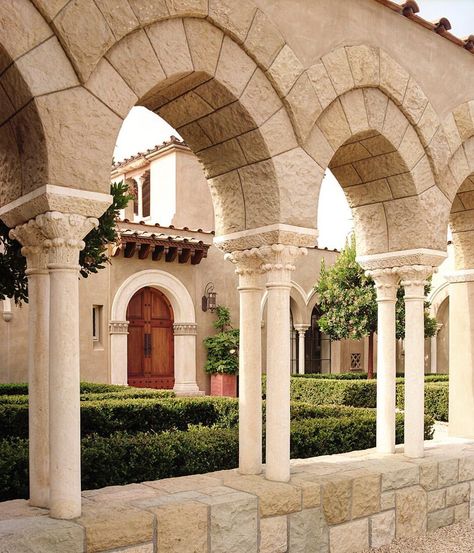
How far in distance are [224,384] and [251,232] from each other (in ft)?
35.5

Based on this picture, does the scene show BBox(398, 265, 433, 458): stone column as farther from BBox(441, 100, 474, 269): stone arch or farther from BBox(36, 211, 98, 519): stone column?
BBox(36, 211, 98, 519): stone column

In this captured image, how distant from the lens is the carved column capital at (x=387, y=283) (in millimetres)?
6277

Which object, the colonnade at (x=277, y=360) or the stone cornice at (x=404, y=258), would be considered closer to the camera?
the colonnade at (x=277, y=360)

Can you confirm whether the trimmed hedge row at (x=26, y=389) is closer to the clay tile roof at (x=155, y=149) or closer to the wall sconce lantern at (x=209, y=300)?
the wall sconce lantern at (x=209, y=300)

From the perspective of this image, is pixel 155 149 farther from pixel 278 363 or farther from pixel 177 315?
pixel 278 363

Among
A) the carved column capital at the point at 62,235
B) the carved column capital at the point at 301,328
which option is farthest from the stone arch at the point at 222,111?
the carved column capital at the point at 301,328

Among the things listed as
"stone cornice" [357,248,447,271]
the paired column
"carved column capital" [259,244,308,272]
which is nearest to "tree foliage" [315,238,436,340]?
"stone cornice" [357,248,447,271]

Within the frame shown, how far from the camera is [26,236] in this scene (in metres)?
4.09

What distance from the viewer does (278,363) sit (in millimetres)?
4949

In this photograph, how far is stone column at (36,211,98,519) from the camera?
3.77 meters

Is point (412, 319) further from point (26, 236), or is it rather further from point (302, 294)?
point (302, 294)

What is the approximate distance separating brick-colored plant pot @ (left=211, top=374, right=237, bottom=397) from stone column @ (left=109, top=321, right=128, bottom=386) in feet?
7.80

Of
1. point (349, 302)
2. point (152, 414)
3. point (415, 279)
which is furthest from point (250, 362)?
point (349, 302)

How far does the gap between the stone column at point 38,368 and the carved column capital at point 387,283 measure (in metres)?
3.31
